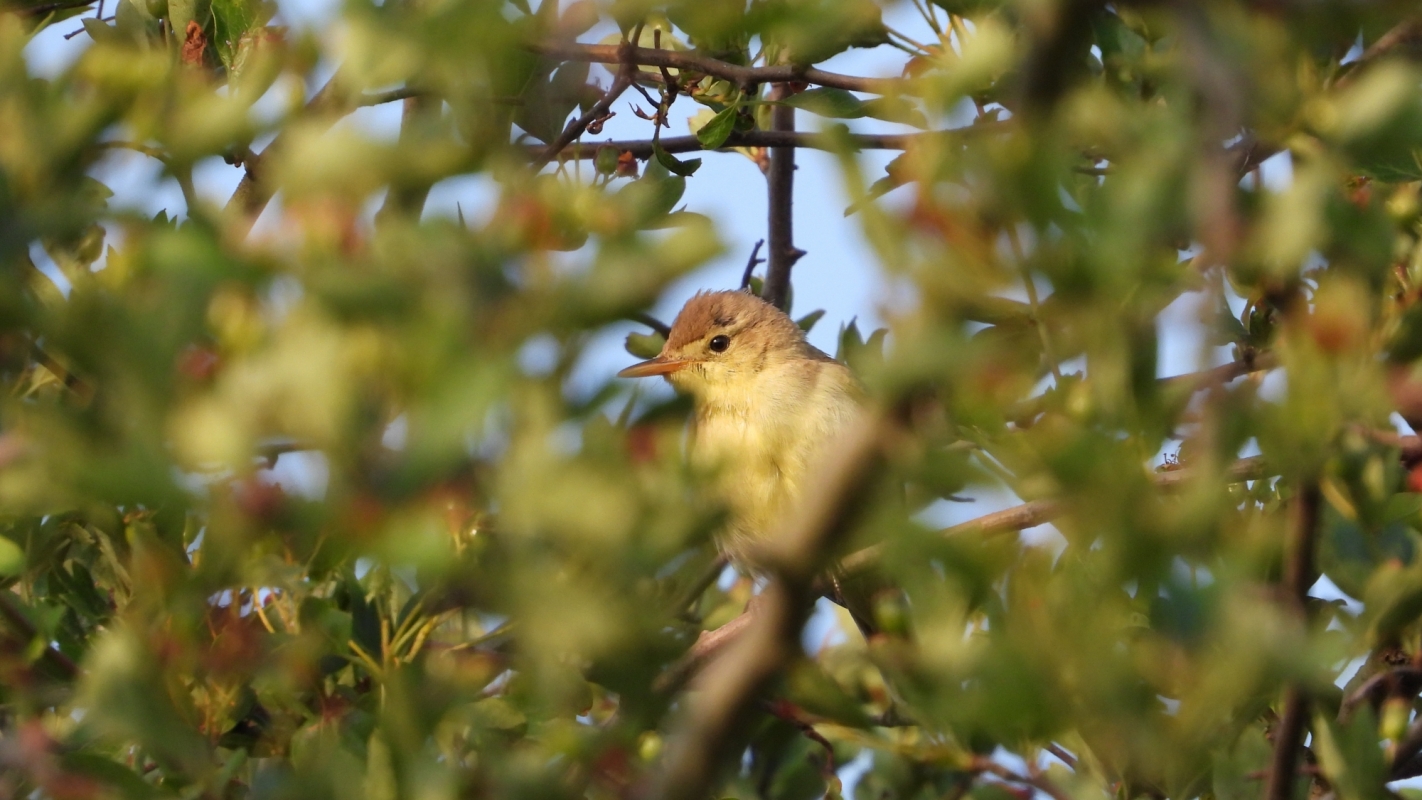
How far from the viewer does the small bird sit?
5.09 m

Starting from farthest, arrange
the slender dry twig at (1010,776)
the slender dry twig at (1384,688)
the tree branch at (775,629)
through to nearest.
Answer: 1. the slender dry twig at (1384,688)
2. the slender dry twig at (1010,776)
3. the tree branch at (775,629)

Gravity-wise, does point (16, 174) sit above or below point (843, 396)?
above

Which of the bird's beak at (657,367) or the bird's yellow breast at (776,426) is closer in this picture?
the bird's yellow breast at (776,426)

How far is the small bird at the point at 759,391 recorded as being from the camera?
5090 mm


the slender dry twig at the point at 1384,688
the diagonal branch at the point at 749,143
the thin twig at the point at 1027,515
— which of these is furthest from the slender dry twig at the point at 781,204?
the slender dry twig at the point at 1384,688

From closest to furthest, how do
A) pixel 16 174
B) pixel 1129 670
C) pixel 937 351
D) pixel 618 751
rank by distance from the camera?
pixel 937 351, pixel 1129 670, pixel 16 174, pixel 618 751

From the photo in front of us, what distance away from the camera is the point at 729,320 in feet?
20.3

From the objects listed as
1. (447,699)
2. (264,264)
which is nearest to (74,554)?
(447,699)

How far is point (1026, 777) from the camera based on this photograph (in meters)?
1.77

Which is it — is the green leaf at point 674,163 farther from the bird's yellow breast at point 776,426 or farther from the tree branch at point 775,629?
the tree branch at point 775,629

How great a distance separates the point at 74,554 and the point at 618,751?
8.21ft

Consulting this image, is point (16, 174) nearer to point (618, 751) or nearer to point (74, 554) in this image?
point (618, 751)

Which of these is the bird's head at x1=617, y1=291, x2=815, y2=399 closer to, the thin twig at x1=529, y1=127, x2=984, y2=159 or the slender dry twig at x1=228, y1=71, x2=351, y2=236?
the thin twig at x1=529, y1=127, x2=984, y2=159

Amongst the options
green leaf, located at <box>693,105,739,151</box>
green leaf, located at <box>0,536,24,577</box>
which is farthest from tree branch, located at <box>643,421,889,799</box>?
green leaf, located at <box>693,105,739,151</box>
